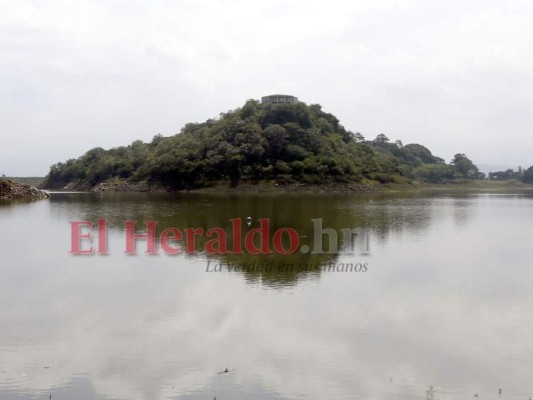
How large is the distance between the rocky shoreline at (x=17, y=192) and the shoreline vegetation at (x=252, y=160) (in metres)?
26.4

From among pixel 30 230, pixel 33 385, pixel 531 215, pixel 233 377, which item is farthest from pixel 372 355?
pixel 531 215

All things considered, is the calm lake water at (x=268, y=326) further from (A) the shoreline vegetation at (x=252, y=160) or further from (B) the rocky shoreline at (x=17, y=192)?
(A) the shoreline vegetation at (x=252, y=160)

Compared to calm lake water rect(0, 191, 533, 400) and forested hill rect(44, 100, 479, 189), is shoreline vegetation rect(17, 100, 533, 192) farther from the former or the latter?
calm lake water rect(0, 191, 533, 400)

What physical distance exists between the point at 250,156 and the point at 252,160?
0.76 metres

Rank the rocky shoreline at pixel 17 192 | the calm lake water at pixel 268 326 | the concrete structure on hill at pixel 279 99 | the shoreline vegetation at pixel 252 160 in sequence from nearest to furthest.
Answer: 1. the calm lake water at pixel 268 326
2. the rocky shoreline at pixel 17 192
3. the shoreline vegetation at pixel 252 160
4. the concrete structure on hill at pixel 279 99

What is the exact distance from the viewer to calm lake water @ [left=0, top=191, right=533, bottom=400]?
327 inches

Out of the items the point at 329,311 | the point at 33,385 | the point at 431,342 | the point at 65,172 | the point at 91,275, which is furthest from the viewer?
the point at 65,172

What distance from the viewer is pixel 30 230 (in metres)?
28.0

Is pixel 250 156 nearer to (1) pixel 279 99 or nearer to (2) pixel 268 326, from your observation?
(1) pixel 279 99

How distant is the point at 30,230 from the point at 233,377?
75.5 feet

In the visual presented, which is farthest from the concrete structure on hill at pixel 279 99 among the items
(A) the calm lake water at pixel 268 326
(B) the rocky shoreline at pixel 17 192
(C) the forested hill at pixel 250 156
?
(A) the calm lake water at pixel 268 326

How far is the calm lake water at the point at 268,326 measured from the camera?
8.30m

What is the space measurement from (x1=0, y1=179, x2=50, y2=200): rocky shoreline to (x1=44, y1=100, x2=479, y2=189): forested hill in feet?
90.9

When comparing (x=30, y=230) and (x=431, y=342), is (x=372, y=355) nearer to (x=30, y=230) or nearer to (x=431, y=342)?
(x=431, y=342)
